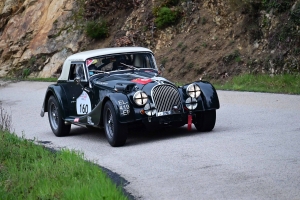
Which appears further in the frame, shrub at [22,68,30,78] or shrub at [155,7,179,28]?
shrub at [22,68,30,78]

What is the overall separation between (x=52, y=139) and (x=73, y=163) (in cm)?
410

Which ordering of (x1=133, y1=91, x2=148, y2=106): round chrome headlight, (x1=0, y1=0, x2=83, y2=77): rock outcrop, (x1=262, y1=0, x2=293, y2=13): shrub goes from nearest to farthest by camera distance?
(x1=133, y1=91, x2=148, y2=106): round chrome headlight, (x1=262, y1=0, x2=293, y2=13): shrub, (x1=0, y1=0, x2=83, y2=77): rock outcrop

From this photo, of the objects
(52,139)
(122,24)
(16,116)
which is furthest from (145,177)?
(122,24)

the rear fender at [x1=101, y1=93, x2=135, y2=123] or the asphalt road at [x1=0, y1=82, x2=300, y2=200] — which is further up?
the rear fender at [x1=101, y1=93, x2=135, y2=123]

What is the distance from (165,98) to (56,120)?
3376 millimetres

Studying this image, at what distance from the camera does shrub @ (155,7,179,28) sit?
26.7 metres

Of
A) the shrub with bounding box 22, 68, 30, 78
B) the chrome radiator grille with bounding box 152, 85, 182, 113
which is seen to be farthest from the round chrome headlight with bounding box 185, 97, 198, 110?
the shrub with bounding box 22, 68, 30, 78

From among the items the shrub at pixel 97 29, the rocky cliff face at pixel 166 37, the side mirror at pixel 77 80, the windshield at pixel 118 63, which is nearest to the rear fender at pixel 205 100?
the windshield at pixel 118 63

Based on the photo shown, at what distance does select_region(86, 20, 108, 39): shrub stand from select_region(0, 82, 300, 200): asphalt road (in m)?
14.3

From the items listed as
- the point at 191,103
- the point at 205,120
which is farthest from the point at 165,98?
the point at 205,120

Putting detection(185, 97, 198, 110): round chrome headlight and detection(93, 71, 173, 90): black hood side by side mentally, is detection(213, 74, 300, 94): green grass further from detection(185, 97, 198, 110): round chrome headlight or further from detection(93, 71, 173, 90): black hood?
detection(185, 97, 198, 110): round chrome headlight

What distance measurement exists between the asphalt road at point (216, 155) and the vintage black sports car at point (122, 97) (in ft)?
1.17

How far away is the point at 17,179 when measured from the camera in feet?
29.1

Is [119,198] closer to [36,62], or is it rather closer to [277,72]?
[277,72]
